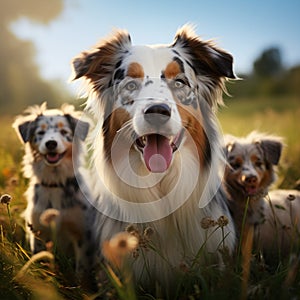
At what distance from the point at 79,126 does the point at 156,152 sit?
1.78m

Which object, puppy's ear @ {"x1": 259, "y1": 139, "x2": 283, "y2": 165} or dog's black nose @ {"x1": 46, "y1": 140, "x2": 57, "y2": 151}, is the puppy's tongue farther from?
puppy's ear @ {"x1": 259, "y1": 139, "x2": 283, "y2": 165}

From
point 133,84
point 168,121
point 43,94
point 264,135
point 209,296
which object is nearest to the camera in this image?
point 209,296

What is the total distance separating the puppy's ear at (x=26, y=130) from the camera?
4953 millimetres

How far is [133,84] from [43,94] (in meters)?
33.9

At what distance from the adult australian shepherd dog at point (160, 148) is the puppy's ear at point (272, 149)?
1084 mm

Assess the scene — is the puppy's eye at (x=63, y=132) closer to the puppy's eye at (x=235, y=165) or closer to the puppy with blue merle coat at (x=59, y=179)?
the puppy with blue merle coat at (x=59, y=179)

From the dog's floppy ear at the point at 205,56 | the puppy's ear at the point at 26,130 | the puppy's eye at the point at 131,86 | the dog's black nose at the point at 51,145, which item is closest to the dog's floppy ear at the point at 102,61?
the puppy's eye at the point at 131,86

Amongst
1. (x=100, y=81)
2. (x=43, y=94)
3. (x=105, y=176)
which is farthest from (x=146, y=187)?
(x=43, y=94)

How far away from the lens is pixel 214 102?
4008mm

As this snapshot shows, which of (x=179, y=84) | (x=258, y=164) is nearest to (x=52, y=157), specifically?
(x=179, y=84)

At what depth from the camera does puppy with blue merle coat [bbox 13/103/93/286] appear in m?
4.63

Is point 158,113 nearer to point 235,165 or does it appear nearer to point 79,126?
point 235,165

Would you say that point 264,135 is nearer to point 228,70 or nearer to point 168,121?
point 228,70

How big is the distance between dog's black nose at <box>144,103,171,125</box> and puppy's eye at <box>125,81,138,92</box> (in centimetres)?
37
